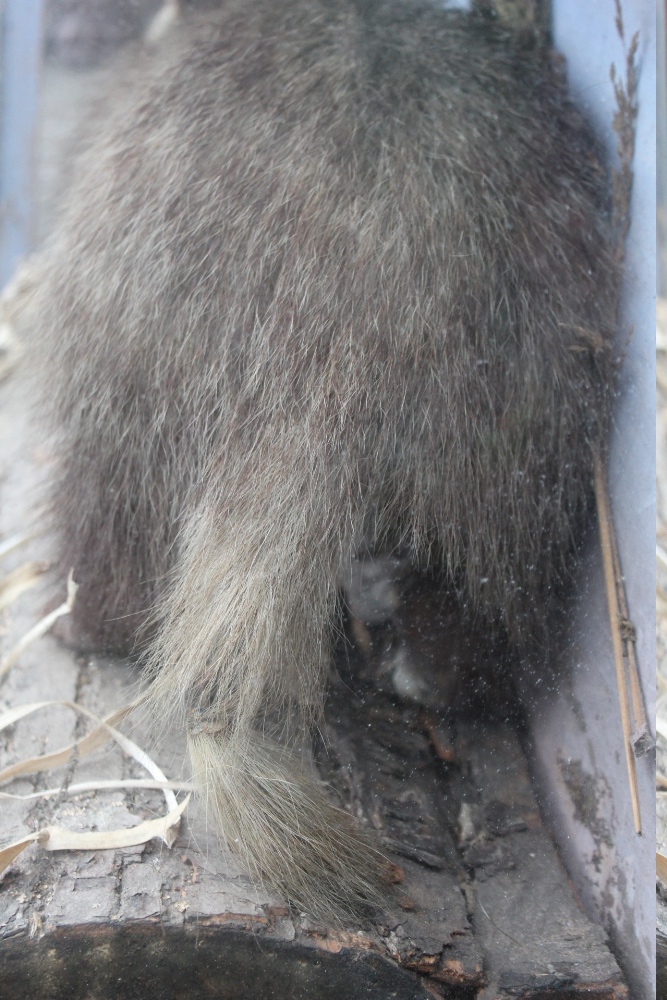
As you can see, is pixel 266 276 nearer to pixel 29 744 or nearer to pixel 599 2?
pixel 599 2

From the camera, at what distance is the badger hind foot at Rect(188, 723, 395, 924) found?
74 centimetres

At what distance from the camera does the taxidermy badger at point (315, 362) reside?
77 cm

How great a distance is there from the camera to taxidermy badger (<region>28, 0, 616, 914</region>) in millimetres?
766

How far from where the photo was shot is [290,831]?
2.43 feet

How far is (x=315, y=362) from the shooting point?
32.2 inches

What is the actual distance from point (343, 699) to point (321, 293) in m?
0.37

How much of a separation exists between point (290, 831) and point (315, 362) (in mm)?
413

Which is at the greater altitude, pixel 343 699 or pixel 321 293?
pixel 321 293

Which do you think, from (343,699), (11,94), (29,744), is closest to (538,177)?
(343,699)

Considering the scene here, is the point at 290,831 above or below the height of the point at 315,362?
below

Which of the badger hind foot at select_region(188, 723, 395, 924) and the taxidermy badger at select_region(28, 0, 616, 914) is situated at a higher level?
the taxidermy badger at select_region(28, 0, 616, 914)

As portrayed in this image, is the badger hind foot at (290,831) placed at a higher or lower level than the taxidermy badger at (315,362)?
lower

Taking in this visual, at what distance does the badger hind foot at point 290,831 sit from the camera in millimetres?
736

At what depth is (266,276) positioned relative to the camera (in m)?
0.86
